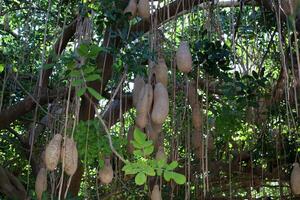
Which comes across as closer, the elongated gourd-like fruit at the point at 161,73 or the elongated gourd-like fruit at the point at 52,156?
the elongated gourd-like fruit at the point at 52,156

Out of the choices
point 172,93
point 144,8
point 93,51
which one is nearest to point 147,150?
point 93,51

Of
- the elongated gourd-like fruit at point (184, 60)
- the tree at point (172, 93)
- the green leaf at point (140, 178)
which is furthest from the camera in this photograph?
the tree at point (172, 93)

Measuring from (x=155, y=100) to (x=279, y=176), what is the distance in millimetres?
1105

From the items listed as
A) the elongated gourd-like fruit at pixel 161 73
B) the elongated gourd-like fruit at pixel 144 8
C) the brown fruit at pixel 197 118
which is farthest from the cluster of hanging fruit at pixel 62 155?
the brown fruit at pixel 197 118

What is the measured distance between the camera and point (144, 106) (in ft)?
4.99

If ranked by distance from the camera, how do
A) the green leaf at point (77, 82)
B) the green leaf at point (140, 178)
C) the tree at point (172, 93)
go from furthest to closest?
the tree at point (172, 93)
the green leaf at point (77, 82)
the green leaf at point (140, 178)

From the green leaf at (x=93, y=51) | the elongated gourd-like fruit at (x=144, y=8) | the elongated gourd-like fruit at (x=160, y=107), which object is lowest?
the elongated gourd-like fruit at (x=160, y=107)

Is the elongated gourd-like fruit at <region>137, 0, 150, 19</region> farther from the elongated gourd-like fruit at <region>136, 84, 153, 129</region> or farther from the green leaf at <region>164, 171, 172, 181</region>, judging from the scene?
the green leaf at <region>164, 171, 172, 181</region>

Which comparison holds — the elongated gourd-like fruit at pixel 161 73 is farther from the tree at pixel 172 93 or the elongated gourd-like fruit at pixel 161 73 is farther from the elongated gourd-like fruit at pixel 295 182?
the elongated gourd-like fruit at pixel 295 182

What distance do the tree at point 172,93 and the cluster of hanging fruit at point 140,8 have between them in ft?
0.11

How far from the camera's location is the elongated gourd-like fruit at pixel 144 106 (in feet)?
4.99

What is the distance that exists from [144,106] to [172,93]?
34.0 inches

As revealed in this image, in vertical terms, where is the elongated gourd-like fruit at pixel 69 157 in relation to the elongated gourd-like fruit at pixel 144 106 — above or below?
below

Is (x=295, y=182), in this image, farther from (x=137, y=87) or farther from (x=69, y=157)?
(x=69, y=157)
